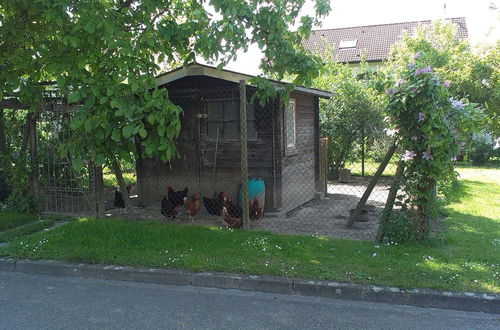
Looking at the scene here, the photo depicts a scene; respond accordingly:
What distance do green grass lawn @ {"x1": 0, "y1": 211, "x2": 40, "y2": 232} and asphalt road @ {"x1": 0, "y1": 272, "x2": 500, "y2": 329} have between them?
271 cm

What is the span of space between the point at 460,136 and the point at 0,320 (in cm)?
554

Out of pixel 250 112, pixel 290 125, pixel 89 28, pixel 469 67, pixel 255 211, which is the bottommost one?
pixel 255 211

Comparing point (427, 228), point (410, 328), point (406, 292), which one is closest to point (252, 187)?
point (427, 228)

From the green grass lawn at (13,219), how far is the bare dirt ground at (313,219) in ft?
4.57

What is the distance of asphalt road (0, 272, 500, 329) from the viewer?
4.21 meters

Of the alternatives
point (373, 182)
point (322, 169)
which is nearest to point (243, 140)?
point (373, 182)

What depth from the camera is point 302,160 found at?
1023 cm

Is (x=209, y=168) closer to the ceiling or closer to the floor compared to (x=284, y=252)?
closer to the ceiling

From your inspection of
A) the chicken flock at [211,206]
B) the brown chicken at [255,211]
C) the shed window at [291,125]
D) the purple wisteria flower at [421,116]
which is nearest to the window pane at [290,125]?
the shed window at [291,125]

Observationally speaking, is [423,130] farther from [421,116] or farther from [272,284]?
[272,284]

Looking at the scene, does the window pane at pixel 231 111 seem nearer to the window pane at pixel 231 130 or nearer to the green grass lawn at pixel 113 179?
the window pane at pixel 231 130

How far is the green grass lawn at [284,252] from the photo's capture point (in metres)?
5.05

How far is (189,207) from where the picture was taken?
26.2 feet

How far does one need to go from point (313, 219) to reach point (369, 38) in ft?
104
